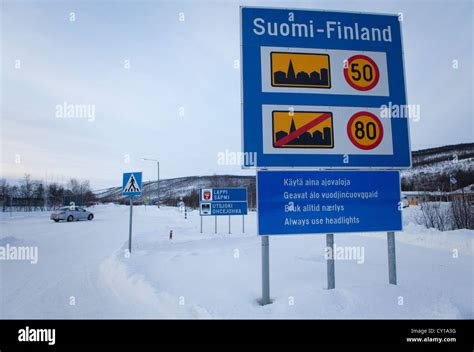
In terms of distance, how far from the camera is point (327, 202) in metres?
4.27

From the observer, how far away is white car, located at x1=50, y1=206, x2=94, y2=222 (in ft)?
81.4

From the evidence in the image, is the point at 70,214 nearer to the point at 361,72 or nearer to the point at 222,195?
the point at 222,195

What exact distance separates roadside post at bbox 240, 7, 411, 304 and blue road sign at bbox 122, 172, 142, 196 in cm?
657

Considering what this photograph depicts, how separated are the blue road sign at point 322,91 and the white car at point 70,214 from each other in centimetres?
2727

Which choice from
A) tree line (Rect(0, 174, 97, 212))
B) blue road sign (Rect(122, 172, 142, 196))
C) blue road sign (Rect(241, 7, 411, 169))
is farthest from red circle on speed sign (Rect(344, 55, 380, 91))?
tree line (Rect(0, 174, 97, 212))

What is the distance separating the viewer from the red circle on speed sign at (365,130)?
4.46 m

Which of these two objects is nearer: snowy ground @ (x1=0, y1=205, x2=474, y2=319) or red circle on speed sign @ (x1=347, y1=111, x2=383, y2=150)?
snowy ground @ (x1=0, y1=205, x2=474, y2=319)

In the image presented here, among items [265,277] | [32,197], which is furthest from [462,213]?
[32,197]

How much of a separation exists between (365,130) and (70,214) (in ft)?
94.2

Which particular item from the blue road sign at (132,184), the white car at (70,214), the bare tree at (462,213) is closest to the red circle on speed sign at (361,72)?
the blue road sign at (132,184)

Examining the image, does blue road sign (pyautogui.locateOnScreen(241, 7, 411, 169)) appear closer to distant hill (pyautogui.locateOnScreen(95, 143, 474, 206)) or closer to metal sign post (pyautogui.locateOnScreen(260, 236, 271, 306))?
metal sign post (pyautogui.locateOnScreen(260, 236, 271, 306))

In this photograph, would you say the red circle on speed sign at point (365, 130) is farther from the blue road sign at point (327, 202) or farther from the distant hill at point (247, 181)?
the distant hill at point (247, 181)

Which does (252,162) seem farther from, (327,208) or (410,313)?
(410,313)

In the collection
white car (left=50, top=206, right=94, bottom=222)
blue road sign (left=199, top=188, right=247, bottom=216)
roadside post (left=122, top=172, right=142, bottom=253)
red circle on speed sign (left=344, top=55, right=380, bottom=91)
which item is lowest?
white car (left=50, top=206, right=94, bottom=222)
